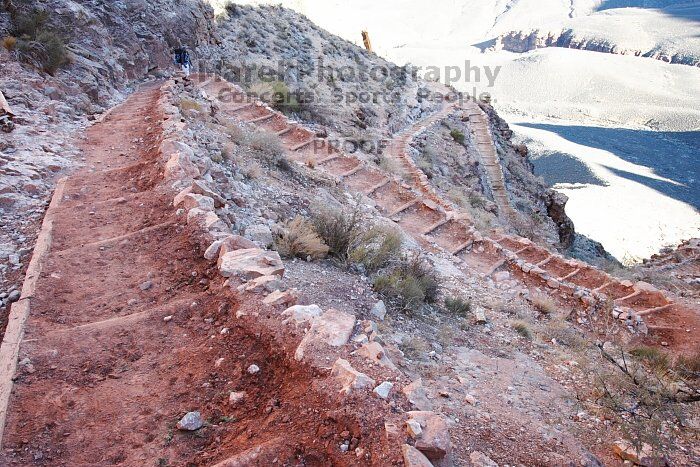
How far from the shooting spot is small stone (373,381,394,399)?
2673mm

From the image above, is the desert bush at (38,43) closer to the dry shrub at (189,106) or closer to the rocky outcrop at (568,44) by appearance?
the dry shrub at (189,106)

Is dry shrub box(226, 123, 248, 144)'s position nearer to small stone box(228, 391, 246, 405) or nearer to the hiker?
the hiker

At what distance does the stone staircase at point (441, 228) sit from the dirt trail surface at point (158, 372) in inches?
258

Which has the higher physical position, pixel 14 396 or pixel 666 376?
pixel 14 396

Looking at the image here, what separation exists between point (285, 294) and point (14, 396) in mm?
1719

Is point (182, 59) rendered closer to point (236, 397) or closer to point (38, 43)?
point (38, 43)

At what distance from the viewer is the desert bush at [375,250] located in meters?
5.96

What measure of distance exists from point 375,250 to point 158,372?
3.77m

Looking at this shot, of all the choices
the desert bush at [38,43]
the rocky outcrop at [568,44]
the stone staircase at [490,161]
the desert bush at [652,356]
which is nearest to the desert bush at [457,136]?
the stone staircase at [490,161]

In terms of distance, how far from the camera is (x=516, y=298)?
827cm

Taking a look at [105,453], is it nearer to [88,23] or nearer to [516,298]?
[516,298]

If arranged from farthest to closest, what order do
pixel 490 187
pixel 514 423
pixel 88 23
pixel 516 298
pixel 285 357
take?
pixel 490 187, pixel 88 23, pixel 516 298, pixel 514 423, pixel 285 357

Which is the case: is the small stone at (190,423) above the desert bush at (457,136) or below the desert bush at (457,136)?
above

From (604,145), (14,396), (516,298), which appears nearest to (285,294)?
(14,396)
